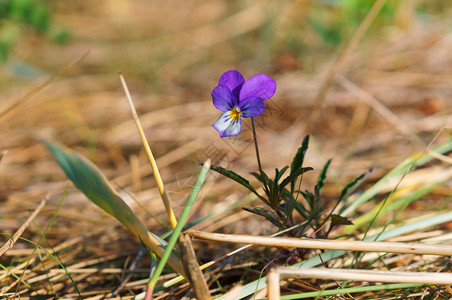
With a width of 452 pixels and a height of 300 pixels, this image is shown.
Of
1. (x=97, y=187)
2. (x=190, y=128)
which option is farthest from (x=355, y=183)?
(x=190, y=128)

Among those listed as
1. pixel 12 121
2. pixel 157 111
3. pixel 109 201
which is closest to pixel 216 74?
pixel 157 111

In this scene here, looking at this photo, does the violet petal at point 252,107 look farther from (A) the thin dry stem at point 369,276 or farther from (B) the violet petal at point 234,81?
(A) the thin dry stem at point 369,276

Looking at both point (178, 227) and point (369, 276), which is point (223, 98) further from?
point (369, 276)

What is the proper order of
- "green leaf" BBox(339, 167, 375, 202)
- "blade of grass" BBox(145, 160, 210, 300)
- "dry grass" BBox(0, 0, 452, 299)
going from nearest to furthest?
"blade of grass" BBox(145, 160, 210, 300) → "green leaf" BBox(339, 167, 375, 202) → "dry grass" BBox(0, 0, 452, 299)

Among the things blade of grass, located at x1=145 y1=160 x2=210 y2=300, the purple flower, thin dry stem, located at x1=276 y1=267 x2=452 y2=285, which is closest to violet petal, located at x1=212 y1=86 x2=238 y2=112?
the purple flower

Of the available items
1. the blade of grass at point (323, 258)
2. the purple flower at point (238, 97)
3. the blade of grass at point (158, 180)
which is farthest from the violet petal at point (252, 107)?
the blade of grass at point (323, 258)

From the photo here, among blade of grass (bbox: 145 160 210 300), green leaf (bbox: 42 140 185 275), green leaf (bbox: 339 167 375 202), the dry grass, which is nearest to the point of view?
blade of grass (bbox: 145 160 210 300)

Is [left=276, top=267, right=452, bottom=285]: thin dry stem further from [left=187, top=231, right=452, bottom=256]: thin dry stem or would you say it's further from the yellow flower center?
the yellow flower center
